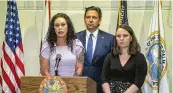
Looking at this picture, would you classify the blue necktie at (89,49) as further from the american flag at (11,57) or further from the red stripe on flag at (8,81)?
the red stripe on flag at (8,81)

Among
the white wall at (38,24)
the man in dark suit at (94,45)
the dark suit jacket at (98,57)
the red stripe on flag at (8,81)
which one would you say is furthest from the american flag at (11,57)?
the dark suit jacket at (98,57)

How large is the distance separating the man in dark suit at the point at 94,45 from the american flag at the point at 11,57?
108 cm

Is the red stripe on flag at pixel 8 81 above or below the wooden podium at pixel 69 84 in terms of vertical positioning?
below

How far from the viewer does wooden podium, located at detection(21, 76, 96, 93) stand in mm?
2344

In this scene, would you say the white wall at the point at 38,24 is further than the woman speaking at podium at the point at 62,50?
Yes

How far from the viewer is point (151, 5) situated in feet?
15.4

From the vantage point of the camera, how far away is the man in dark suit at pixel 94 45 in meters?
3.60

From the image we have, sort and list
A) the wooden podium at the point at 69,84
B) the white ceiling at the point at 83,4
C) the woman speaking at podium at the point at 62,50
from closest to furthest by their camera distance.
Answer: the wooden podium at the point at 69,84, the woman speaking at podium at the point at 62,50, the white ceiling at the point at 83,4

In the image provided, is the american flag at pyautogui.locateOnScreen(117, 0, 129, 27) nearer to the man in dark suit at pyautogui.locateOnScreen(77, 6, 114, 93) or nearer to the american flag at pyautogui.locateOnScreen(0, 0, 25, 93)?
the man in dark suit at pyautogui.locateOnScreen(77, 6, 114, 93)

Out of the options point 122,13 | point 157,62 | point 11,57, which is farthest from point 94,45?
point 11,57

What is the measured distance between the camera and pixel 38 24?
494 cm

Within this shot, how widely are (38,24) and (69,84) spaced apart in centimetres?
274

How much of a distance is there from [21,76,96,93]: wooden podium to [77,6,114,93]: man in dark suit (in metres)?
1.07

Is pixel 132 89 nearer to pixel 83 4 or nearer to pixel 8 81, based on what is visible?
pixel 8 81
